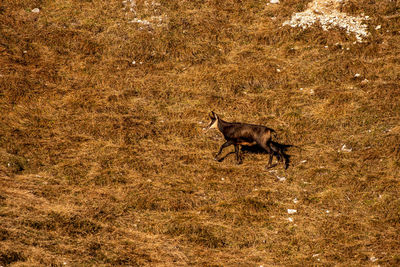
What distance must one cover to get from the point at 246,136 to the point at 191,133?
219cm

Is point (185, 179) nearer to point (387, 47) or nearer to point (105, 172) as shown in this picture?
point (105, 172)

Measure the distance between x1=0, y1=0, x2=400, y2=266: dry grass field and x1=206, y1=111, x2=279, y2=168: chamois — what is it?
18.9 inches

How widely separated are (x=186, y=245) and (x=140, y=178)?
3.03m

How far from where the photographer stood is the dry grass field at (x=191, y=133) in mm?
11000

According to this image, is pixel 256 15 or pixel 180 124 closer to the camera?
pixel 180 124

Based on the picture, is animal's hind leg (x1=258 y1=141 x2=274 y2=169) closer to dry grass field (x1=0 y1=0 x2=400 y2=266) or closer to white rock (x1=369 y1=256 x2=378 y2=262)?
dry grass field (x1=0 y1=0 x2=400 y2=266)

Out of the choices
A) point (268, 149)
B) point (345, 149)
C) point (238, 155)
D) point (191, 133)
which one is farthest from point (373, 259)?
point (191, 133)

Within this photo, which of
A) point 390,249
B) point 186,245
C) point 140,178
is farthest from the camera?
point 140,178

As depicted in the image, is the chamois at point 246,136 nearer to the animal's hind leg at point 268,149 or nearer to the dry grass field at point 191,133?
the animal's hind leg at point 268,149

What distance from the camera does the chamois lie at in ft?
45.4

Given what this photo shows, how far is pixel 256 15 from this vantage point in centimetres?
2145

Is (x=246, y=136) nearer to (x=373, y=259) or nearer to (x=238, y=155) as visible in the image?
(x=238, y=155)

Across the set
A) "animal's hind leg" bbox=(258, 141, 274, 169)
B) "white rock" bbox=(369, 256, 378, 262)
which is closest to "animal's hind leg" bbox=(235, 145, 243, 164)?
"animal's hind leg" bbox=(258, 141, 274, 169)

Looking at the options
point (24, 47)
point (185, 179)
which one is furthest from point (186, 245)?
point (24, 47)
